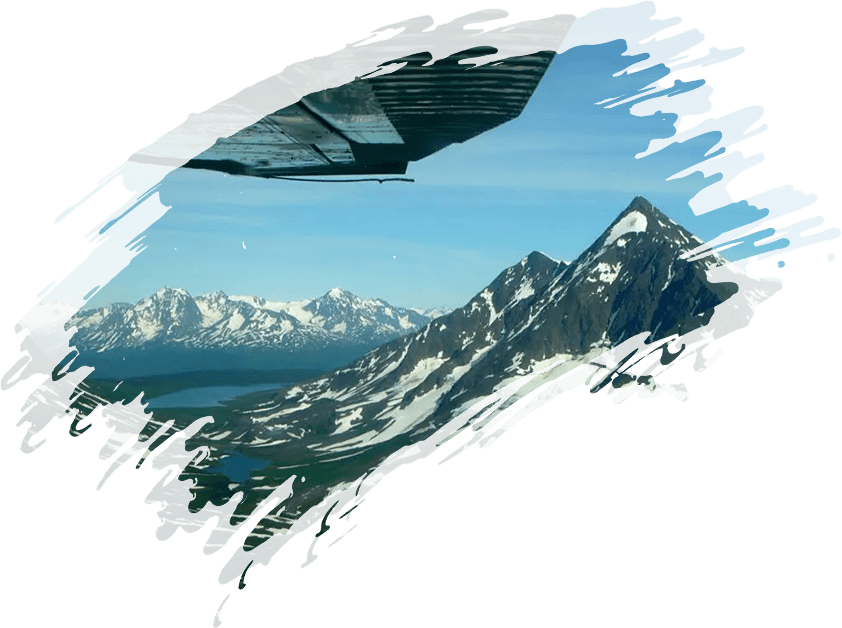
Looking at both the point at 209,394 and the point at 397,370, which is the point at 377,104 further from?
the point at 209,394

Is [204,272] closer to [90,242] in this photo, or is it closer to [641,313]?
[90,242]

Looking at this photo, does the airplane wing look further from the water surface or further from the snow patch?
the water surface

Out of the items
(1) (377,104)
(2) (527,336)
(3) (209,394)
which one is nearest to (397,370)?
(2) (527,336)

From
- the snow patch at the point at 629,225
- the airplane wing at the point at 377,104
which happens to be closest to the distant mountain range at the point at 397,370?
the snow patch at the point at 629,225

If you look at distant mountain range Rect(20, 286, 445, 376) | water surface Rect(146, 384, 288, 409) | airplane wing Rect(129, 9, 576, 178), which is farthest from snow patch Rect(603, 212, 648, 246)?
water surface Rect(146, 384, 288, 409)

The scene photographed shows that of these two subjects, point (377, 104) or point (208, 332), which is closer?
point (377, 104)

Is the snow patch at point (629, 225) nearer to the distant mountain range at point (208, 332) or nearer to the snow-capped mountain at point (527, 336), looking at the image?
the snow-capped mountain at point (527, 336)
